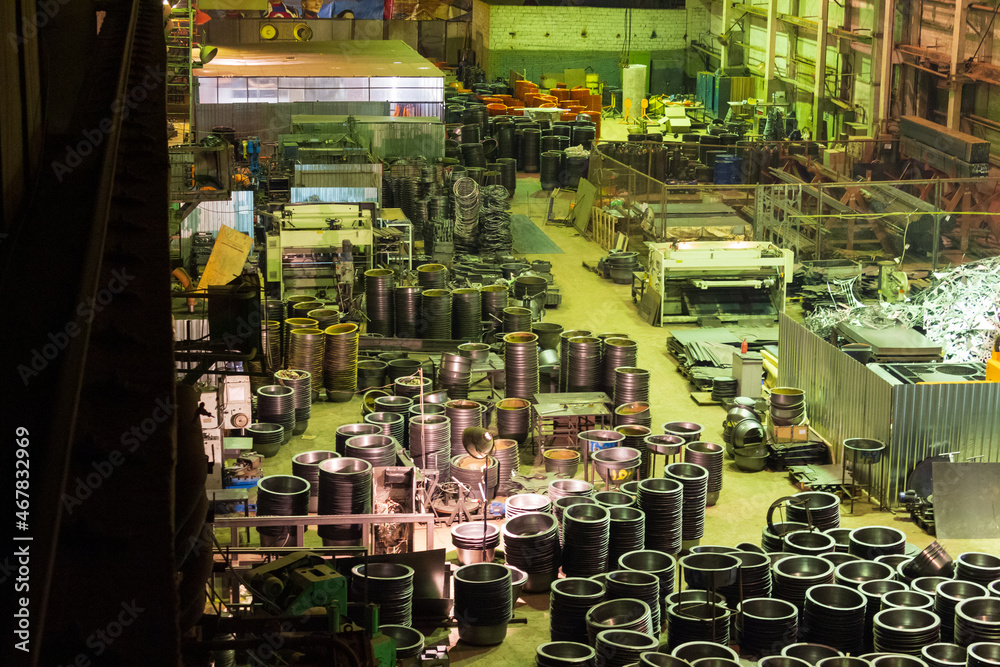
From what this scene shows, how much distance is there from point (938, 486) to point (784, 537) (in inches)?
97.9

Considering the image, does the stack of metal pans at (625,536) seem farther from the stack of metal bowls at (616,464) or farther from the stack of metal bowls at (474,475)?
the stack of metal bowls at (474,475)

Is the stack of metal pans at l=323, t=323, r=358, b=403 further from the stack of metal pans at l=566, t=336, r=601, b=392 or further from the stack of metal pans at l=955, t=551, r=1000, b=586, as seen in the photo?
the stack of metal pans at l=955, t=551, r=1000, b=586

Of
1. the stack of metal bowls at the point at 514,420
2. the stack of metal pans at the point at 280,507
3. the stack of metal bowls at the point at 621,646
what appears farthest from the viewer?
the stack of metal bowls at the point at 514,420

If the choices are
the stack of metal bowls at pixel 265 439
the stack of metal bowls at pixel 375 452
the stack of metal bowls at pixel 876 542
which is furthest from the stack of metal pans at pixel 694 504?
the stack of metal bowls at pixel 265 439

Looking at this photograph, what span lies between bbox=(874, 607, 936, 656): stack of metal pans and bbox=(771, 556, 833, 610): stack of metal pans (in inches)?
31.9

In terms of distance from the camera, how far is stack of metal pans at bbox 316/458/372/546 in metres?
11.9

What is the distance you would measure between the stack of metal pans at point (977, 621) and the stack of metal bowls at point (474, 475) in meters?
5.14

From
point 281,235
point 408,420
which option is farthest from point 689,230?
point 408,420

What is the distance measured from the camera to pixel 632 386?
1603 cm

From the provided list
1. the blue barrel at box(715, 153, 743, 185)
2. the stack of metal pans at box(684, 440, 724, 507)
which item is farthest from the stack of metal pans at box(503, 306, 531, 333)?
the blue barrel at box(715, 153, 743, 185)

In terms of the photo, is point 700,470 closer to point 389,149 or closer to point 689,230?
point 689,230

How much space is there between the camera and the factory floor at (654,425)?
11.1 metres

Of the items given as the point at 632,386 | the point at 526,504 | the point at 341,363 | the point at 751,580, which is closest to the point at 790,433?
the point at 632,386

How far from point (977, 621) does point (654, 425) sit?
6997 millimetres
